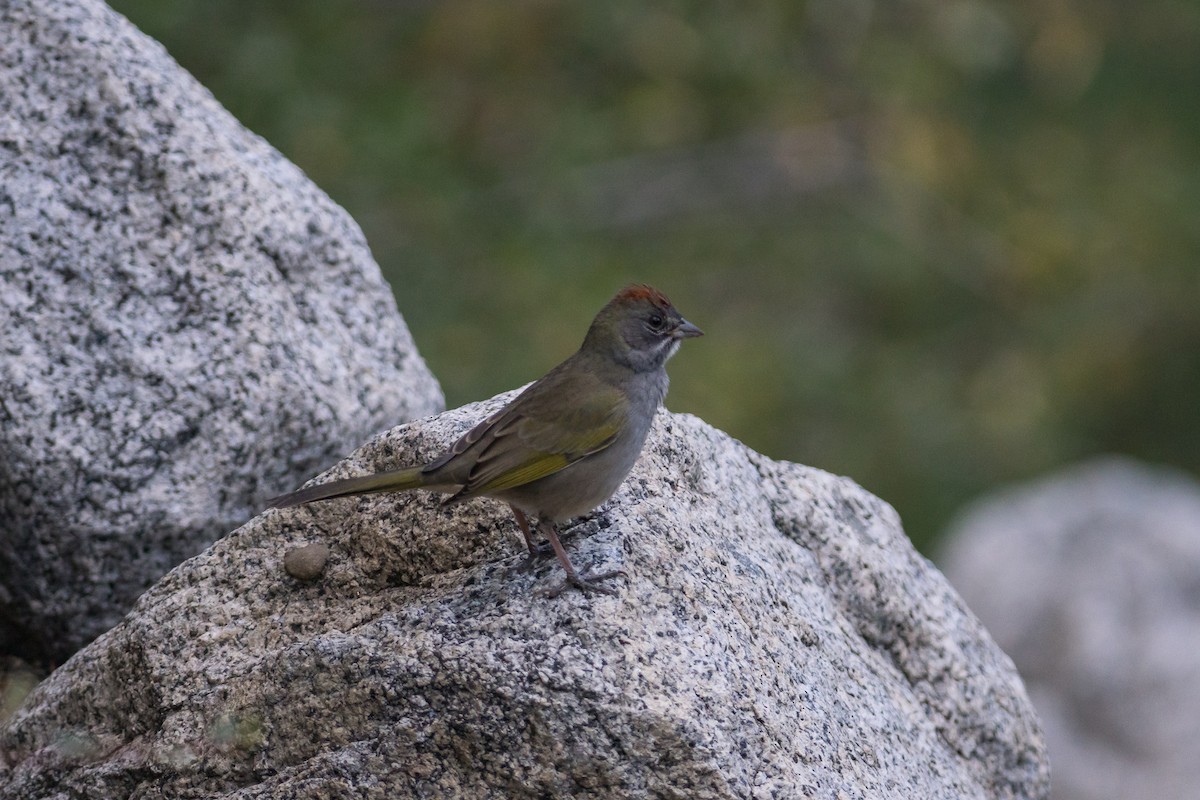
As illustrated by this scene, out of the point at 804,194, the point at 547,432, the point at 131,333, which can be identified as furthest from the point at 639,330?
the point at 804,194

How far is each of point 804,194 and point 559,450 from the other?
8545 millimetres

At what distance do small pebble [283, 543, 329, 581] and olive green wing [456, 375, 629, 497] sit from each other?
2.04ft

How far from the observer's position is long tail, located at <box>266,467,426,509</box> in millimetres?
3729

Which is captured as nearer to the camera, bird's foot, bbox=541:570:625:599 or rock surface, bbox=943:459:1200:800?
bird's foot, bbox=541:570:625:599

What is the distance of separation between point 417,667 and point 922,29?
8079 millimetres

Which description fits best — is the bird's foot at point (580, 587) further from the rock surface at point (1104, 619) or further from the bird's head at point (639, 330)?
the rock surface at point (1104, 619)

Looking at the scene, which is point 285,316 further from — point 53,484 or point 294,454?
point 53,484

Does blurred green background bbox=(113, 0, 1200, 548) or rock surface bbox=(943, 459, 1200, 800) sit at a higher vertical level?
blurred green background bbox=(113, 0, 1200, 548)

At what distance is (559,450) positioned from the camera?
3889 millimetres

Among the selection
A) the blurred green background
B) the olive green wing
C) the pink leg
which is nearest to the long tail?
the olive green wing

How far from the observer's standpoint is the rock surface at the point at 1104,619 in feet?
24.8

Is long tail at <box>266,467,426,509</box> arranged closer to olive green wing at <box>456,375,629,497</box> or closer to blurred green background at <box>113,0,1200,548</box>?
olive green wing at <box>456,375,629,497</box>

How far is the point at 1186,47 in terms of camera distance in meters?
14.9

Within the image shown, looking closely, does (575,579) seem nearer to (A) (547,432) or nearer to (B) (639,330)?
(A) (547,432)
